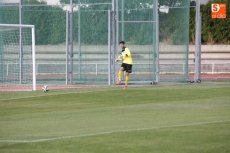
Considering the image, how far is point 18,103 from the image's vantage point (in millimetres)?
20875

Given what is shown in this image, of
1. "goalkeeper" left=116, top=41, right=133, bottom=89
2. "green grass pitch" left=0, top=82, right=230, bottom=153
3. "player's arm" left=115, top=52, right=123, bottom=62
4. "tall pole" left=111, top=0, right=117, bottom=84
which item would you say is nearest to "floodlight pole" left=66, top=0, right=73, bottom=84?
"tall pole" left=111, top=0, right=117, bottom=84

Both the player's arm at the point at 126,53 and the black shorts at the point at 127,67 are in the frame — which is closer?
the player's arm at the point at 126,53

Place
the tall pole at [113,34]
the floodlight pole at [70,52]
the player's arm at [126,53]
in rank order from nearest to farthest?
the player's arm at [126,53], the tall pole at [113,34], the floodlight pole at [70,52]

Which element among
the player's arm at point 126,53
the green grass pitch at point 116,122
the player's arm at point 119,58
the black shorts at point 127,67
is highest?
the player's arm at point 126,53

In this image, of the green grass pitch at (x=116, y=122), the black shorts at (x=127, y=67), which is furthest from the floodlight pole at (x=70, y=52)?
the green grass pitch at (x=116, y=122)

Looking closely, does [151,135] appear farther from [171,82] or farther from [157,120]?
[171,82]

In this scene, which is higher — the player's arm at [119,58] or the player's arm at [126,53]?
the player's arm at [126,53]

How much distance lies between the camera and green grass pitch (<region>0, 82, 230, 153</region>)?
1193 cm

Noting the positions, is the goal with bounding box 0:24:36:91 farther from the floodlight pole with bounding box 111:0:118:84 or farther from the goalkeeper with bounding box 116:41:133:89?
the goalkeeper with bounding box 116:41:133:89

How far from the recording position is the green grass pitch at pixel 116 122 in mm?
11930

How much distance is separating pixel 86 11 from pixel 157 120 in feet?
53.1

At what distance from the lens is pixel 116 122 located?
608 inches

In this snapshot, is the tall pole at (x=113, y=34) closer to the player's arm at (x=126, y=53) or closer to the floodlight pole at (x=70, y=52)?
the player's arm at (x=126, y=53)

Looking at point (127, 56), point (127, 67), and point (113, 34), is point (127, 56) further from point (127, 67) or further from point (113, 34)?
point (113, 34)
